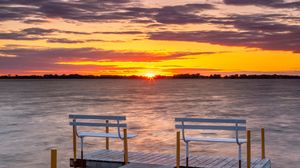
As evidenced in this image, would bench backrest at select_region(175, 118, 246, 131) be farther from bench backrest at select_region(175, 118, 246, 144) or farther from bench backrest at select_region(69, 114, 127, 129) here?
bench backrest at select_region(69, 114, 127, 129)

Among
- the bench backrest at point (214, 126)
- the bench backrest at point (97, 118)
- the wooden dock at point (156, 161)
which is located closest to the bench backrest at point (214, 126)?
the bench backrest at point (214, 126)

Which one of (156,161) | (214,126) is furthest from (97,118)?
(214,126)

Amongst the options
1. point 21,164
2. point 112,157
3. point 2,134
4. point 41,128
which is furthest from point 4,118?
point 112,157

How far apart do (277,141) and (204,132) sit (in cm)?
505

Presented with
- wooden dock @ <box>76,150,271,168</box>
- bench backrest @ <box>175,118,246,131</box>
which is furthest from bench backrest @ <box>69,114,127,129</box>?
bench backrest @ <box>175,118,246,131</box>

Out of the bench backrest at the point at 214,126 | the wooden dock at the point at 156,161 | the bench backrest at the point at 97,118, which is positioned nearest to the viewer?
the bench backrest at the point at 214,126

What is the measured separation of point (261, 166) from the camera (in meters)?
12.6

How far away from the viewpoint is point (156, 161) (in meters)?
13.3

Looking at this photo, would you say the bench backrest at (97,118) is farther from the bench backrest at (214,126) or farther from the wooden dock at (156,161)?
the bench backrest at (214,126)

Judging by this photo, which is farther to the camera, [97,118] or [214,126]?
[97,118]

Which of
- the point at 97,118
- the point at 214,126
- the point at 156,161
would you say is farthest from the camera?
the point at 97,118

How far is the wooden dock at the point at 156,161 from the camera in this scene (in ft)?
41.5

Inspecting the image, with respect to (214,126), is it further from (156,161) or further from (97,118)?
(97,118)

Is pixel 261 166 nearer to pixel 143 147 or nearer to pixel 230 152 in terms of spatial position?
pixel 230 152
